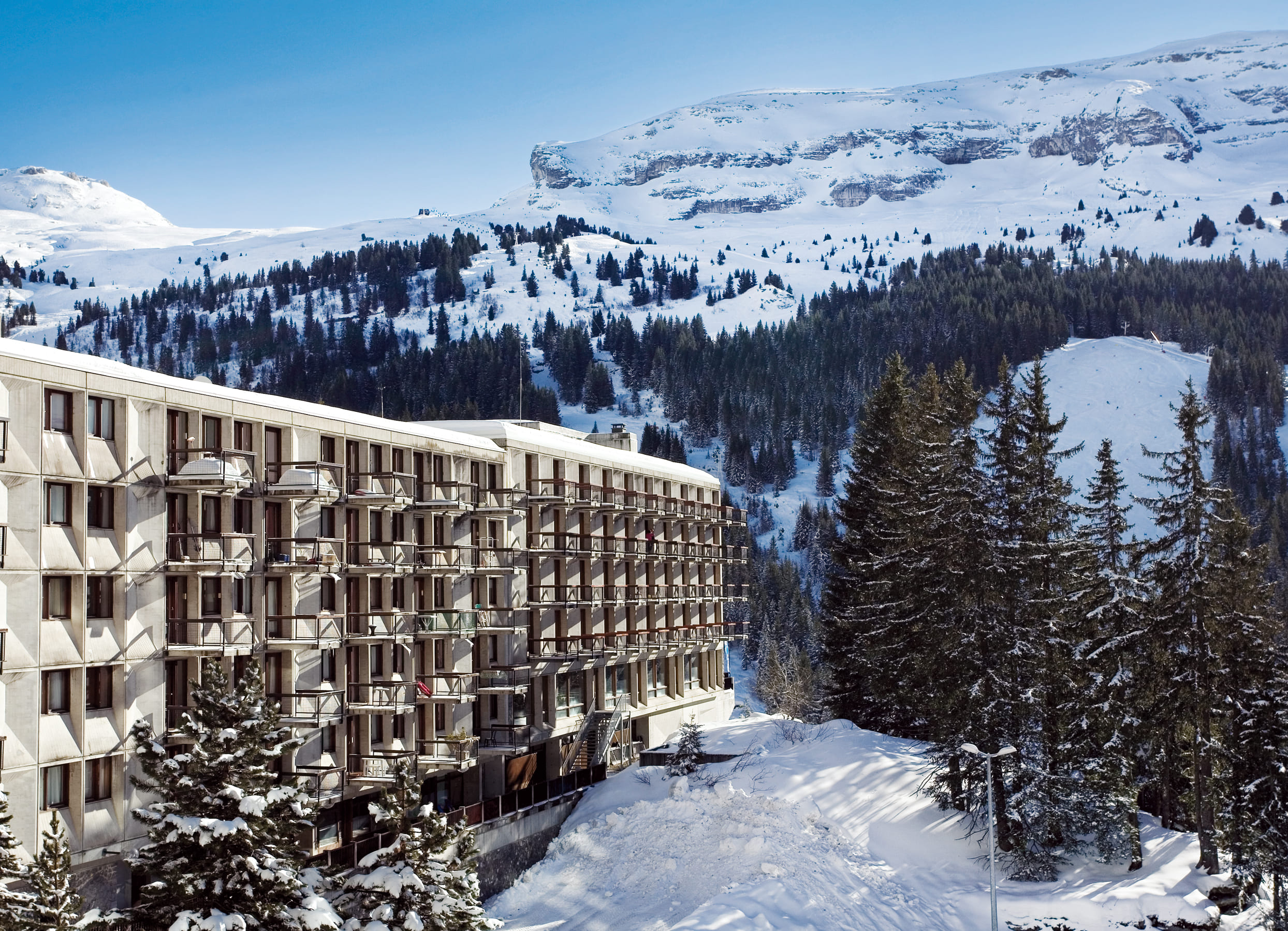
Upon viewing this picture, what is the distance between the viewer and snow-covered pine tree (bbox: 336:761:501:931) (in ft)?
111

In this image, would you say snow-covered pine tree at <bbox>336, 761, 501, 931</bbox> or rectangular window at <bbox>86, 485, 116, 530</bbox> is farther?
rectangular window at <bbox>86, 485, 116, 530</bbox>

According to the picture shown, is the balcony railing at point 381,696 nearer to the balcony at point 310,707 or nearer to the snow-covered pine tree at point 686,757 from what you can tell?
the balcony at point 310,707

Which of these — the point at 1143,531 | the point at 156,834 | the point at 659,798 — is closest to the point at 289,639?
the point at 156,834

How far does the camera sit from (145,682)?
38.3m

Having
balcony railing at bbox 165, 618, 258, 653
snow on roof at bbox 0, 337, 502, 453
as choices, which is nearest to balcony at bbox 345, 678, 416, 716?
balcony railing at bbox 165, 618, 258, 653

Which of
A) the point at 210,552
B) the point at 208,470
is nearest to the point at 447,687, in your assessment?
the point at 210,552

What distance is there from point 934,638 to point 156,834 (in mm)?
35447

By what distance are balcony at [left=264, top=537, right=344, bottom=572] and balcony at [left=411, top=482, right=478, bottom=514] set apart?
6.34 meters

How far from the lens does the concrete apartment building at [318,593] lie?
116ft

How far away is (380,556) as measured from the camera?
164 feet

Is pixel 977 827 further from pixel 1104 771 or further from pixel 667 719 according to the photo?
pixel 667 719

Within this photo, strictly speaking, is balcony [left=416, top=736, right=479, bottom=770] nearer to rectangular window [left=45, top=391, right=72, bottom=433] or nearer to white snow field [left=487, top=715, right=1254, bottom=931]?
white snow field [left=487, top=715, right=1254, bottom=931]

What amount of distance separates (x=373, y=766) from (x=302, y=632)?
669 cm

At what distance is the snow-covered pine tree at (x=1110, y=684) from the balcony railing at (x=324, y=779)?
2898cm
